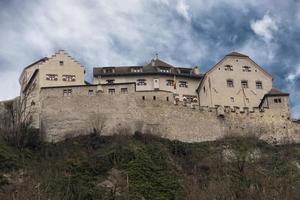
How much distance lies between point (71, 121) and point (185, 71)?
17.5m

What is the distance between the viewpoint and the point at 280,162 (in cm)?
5672

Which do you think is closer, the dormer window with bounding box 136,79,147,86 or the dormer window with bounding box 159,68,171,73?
the dormer window with bounding box 136,79,147,86

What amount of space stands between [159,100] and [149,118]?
8.00 ft

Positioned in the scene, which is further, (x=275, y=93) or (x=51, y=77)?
(x=275, y=93)

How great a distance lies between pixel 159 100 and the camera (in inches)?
2397

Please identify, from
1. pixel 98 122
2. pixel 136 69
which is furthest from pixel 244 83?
pixel 98 122

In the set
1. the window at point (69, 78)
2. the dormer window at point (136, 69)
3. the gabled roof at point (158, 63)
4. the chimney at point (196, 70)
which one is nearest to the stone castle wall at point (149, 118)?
the window at point (69, 78)

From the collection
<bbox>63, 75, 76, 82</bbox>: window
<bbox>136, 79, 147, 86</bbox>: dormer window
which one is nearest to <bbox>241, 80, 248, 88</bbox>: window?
<bbox>136, 79, 147, 86</bbox>: dormer window

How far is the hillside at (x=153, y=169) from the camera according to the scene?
151 feet

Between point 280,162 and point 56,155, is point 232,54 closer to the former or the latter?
point 280,162

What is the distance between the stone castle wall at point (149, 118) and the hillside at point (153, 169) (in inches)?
61.6

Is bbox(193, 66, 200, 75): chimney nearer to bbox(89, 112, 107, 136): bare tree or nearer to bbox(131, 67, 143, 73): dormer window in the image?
bbox(131, 67, 143, 73): dormer window

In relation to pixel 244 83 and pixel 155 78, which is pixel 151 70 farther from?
pixel 244 83

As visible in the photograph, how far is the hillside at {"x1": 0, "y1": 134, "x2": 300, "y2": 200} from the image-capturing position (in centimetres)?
4591
